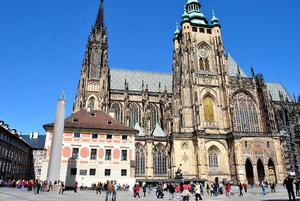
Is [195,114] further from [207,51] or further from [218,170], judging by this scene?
[207,51]

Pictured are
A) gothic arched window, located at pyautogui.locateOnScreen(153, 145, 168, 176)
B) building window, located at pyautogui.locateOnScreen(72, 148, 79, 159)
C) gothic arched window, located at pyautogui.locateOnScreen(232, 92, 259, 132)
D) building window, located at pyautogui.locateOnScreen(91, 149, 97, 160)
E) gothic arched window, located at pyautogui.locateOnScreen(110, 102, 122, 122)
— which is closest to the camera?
building window, located at pyautogui.locateOnScreen(72, 148, 79, 159)

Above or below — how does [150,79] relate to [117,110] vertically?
→ above

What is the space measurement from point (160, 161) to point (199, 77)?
16.1 metres

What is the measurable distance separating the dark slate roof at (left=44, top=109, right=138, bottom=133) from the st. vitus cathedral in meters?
7.03

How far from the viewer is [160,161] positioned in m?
41.8

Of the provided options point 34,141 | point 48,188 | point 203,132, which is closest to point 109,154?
point 48,188

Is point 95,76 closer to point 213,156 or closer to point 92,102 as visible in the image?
point 92,102

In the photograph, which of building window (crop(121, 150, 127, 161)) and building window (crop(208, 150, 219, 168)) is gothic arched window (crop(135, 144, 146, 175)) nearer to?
building window (crop(121, 150, 127, 161))

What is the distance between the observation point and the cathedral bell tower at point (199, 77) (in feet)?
143

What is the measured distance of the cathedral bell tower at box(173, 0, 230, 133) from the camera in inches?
1710

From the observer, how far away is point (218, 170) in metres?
40.7

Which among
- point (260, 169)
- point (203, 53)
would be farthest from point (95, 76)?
point (260, 169)

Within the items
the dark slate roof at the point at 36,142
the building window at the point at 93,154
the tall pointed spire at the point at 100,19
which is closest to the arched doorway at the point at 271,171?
the building window at the point at 93,154

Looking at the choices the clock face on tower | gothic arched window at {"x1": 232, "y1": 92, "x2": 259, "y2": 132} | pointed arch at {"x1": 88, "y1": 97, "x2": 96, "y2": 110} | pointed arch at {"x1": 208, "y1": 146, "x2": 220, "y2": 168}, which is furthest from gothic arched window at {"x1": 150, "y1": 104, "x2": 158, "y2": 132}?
gothic arched window at {"x1": 232, "y1": 92, "x2": 259, "y2": 132}
